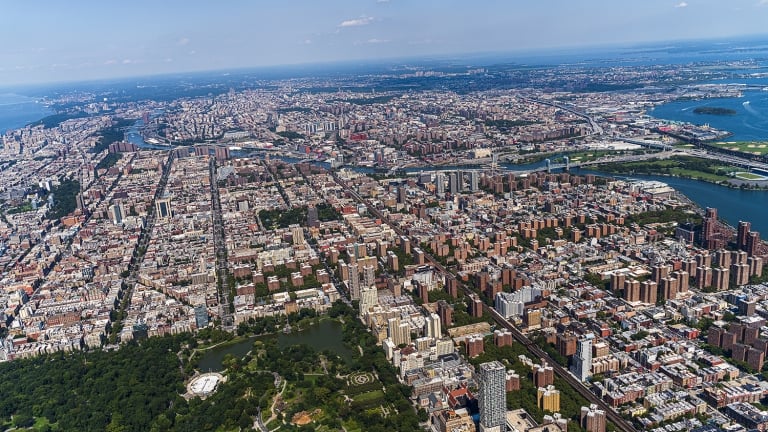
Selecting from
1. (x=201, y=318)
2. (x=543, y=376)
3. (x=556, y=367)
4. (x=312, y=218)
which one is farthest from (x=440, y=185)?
(x=543, y=376)

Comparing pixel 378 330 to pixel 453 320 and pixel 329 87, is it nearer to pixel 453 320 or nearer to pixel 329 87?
pixel 453 320

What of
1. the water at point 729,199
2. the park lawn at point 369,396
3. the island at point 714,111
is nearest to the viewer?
the park lawn at point 369,396

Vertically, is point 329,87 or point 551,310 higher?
point 329,87

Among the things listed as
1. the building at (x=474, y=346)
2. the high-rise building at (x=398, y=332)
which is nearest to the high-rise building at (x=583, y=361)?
the building at (x=474, y=346)

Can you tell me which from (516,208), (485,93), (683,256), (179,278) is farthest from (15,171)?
(485,93)

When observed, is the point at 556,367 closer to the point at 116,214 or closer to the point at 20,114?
the point at 116,214

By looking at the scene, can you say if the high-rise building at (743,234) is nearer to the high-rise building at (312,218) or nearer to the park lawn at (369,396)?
the park lawn at (369,396)
